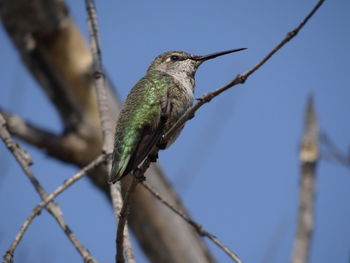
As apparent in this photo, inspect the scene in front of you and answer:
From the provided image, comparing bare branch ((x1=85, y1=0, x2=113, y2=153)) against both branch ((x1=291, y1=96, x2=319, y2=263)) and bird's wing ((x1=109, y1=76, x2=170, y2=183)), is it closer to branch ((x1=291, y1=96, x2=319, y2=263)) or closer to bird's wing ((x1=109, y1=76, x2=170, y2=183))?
bird's wing ((x1=109, y1=76, x2=170, y2=183))

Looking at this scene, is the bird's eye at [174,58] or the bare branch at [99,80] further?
the bird's eye at [174,58]

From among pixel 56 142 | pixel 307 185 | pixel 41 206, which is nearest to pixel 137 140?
pixel 41 206

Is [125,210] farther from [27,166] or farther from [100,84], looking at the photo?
[100,84]

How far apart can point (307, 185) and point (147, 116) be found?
240 centimetres

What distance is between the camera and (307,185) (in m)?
5.51

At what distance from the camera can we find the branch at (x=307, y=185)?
16.9 feet

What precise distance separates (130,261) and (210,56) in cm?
196

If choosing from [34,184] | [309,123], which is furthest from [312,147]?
[34,184]

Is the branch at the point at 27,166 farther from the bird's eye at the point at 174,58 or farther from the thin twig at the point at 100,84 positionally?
the bird's eye at the point at 174,58

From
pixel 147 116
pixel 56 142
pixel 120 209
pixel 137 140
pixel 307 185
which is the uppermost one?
pixel 56 142

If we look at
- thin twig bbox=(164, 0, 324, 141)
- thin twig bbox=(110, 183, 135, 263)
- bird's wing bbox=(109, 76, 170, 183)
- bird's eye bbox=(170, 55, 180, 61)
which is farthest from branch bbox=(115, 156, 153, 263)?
bird's eye bbox=(170, 55, 180, 61)

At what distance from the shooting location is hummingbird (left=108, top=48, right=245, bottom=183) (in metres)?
3.48

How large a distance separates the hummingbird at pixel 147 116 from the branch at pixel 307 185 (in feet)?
5.83

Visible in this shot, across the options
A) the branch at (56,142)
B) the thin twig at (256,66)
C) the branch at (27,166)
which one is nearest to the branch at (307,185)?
the branch at (27,166)
